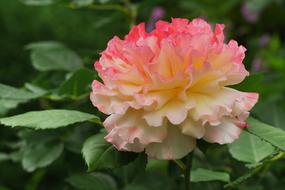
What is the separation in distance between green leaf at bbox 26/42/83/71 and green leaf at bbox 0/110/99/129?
1.10 ft

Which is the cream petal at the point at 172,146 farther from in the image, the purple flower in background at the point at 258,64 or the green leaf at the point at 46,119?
the purple flower in background at the point at 258,64

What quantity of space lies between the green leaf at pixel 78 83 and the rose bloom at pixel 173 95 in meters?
0.21

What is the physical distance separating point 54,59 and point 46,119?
394 mm

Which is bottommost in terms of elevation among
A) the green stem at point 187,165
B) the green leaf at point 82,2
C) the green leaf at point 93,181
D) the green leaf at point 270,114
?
the green leaf at point 93,181

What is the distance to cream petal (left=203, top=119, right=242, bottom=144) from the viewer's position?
65 cm

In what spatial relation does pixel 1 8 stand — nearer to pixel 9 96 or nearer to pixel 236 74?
pixel 9 96

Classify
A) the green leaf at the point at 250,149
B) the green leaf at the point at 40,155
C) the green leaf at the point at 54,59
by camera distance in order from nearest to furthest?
the green leaf at the point at 250,149 → the green leaf at the point at 40,155 → the green leaf at the point at 54,59

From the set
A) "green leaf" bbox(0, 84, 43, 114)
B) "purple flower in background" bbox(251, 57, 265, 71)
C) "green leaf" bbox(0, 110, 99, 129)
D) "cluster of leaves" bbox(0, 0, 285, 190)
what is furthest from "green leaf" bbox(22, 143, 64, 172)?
"purple flower in background" bbox(251, 57, 265, 71)

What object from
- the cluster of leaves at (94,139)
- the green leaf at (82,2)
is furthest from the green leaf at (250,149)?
the green leaf at (82,2)

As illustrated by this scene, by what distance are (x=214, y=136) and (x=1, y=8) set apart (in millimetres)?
2110

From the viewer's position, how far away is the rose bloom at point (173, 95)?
0.64m

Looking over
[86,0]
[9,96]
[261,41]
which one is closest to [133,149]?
[9,96]

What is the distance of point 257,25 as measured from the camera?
8.08 feet

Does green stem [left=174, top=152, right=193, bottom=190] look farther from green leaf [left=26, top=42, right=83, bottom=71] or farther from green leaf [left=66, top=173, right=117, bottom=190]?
green leaf [left=26, top=42, right=83, bottom=71]
